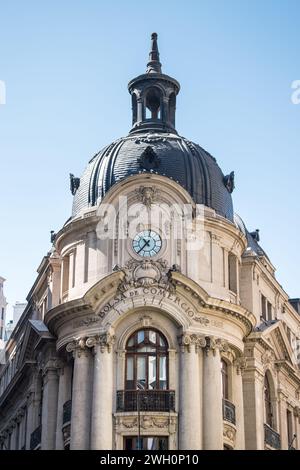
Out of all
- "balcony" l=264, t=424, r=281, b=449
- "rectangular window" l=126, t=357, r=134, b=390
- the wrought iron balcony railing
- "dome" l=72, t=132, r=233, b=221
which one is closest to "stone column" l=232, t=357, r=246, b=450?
"balcony" l=264, t=424, r=281, b=449

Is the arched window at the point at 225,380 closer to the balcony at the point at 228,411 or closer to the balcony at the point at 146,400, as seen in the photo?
the balcony at the point at 228,411

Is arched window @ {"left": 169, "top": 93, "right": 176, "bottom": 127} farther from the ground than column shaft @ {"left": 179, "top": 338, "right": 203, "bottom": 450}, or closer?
farther from the ground

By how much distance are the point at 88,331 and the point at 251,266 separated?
9847 millimetres

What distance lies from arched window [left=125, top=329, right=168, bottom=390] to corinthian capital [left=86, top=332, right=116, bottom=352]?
89 centimetres

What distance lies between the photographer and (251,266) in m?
55.3

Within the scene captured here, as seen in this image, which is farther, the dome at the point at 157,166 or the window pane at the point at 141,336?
the dome at the point at 157,166

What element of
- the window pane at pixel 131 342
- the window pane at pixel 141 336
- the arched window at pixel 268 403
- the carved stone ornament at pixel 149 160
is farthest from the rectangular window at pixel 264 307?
the window pane at pixel 131 342

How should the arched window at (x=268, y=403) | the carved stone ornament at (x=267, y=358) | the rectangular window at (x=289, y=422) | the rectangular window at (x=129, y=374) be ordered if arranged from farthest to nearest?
the rectangular window at (x=289, y=422) → the arched window at (x=268, y=403) → the carved stone ornament at (x=267, y=358) → the rectangular window at (x=129, y=374)

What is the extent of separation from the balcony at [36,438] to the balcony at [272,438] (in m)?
10.6

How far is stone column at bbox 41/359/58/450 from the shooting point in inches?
2028

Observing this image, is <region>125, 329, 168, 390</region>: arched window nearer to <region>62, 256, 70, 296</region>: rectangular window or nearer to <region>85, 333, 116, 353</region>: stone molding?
<region>85, 333, 116, 353</region>: stone molding

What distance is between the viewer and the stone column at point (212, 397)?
47.8 m

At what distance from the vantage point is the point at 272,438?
54.1 m
